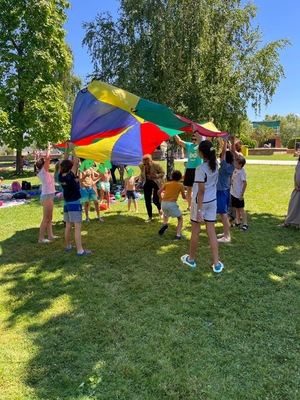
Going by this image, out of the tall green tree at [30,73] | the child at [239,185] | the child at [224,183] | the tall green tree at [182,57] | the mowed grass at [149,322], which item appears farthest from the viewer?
the tall green tree at [30,73]

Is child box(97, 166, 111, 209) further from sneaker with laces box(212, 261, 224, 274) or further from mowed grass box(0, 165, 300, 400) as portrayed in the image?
sneaker with laces box(212, 261, 224, 274)

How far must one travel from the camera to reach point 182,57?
1426cm

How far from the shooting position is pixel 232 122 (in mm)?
15477

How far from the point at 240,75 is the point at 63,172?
1158 centimetres

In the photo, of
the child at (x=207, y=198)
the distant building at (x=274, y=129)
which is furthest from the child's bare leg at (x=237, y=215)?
the distant building at (x=274, y=129)

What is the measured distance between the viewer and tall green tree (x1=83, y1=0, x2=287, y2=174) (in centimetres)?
1392

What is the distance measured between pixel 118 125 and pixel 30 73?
636 inches

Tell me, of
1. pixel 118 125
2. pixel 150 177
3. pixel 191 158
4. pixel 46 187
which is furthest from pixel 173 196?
pixel 46 187

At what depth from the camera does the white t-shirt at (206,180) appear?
16.5ft

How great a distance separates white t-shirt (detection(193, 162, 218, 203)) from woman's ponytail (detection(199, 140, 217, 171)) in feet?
0.19

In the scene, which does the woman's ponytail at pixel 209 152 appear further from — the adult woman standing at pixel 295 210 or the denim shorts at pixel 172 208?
the adult woman standing at pixel 295 210

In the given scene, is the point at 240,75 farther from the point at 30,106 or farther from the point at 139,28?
the point at 30,106

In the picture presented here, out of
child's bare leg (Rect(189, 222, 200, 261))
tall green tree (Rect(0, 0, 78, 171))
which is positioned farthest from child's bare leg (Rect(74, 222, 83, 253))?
tall green tree (Rect(0, 0, 78, 171))

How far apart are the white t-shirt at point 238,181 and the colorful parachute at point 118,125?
1.04m
